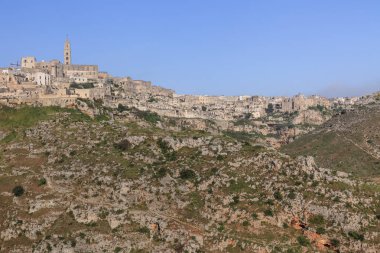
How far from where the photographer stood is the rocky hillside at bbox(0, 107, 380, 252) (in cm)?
7269

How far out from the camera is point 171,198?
3145 inches

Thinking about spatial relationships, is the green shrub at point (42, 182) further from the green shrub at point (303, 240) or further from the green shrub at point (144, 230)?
the green shrub at point (303, 240)

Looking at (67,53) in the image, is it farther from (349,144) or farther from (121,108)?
(349,144)

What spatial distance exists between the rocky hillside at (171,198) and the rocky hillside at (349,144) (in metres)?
29.4

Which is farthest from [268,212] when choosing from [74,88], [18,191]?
[74,88]

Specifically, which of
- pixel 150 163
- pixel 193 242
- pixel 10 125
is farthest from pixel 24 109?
pixel 193 242

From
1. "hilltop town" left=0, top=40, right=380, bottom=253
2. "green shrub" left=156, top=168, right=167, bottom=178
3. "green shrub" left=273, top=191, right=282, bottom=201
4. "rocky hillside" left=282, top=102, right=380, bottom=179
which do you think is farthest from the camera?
"rocky hillside" left=282, top=102, right=380, bottom=179

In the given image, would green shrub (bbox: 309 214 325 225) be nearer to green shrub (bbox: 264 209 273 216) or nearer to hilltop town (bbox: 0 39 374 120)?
green shrub (bbox: 264 209 273 216)

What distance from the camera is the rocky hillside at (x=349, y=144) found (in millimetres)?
117050

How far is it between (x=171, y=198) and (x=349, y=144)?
2410 inches

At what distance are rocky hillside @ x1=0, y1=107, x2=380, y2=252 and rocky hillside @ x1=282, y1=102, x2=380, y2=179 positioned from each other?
2940 cm

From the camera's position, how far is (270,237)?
72625mm

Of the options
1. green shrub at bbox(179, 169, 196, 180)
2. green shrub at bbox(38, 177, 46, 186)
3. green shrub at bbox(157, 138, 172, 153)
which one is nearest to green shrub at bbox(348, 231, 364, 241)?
green shrub at bbox(179, 169, 196, 180)

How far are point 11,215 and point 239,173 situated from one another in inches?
1227
